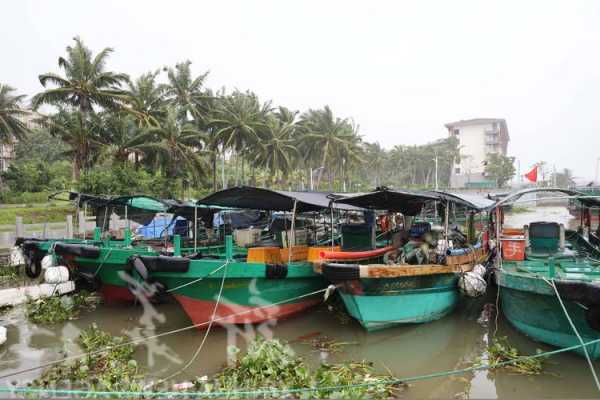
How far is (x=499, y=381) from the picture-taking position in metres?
6.28

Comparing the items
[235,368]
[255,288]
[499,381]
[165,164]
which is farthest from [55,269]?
[165,164]

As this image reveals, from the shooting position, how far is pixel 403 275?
7.74 metres

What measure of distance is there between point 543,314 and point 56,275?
→ 10119 millimetres

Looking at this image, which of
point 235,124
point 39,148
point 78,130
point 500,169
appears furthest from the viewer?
point 500,169

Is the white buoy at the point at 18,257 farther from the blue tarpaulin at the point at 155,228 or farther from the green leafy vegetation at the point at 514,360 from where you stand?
the green leafy vegetation at the point at 514,360

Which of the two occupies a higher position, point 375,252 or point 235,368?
point 375,252

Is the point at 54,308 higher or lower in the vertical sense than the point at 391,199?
lower

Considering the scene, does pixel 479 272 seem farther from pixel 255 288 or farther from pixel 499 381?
pixel 255 288

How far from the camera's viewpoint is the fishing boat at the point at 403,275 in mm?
7629

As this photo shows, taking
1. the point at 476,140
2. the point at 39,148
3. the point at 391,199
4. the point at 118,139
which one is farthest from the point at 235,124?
the point at 476,140

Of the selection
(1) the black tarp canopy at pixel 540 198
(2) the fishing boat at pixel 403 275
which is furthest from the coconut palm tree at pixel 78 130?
(1) the black tarp canopy at pixel 540 198

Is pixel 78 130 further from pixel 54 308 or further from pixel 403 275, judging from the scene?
pixel 403 275

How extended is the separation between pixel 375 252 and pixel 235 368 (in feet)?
13.4

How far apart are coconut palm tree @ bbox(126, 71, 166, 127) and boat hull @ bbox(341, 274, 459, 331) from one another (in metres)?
23.9
